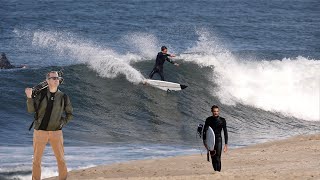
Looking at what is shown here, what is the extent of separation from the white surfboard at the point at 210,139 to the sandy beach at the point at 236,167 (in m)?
→ 0.40

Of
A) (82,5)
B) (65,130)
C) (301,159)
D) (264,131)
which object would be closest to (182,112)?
(264,131)

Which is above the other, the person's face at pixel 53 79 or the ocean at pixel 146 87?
the person's face at pixel 53 79

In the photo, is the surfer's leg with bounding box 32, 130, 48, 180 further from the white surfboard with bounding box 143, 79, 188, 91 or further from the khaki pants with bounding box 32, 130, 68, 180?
the white surfboard with bounding box 143, 79, 188, 91

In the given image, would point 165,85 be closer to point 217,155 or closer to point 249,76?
point 249,76

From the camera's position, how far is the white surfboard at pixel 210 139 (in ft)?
38.9

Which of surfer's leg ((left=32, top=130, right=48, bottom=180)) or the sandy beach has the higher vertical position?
surfer's leg ((left=32, top=130, right=48, bottom=180))

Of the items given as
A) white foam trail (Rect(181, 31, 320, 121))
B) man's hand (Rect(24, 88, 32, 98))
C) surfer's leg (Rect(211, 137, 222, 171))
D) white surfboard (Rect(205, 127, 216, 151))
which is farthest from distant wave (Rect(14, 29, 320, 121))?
man's hand (Rect(24, 88, 32, 98))

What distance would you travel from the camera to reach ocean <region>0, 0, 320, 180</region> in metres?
18.5

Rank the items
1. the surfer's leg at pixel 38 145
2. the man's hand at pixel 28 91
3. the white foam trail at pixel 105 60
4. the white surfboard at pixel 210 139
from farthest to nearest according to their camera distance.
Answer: the white foam trail at pixel 105 60 → the white surfboard at pixel 210 139 → the surfer's leg at pixel 38 145 → the man's hand at pixel 28 91

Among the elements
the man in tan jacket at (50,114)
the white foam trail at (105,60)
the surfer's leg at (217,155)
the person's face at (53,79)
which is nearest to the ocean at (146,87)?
the white foam trail at (105,60)

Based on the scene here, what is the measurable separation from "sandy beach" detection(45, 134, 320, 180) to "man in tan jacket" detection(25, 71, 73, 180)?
5.40 feet

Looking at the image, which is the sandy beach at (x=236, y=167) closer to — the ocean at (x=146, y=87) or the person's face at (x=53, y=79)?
the ocean at (x=146, y=87)

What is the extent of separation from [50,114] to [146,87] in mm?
14966

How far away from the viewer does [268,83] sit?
28.9 metres
